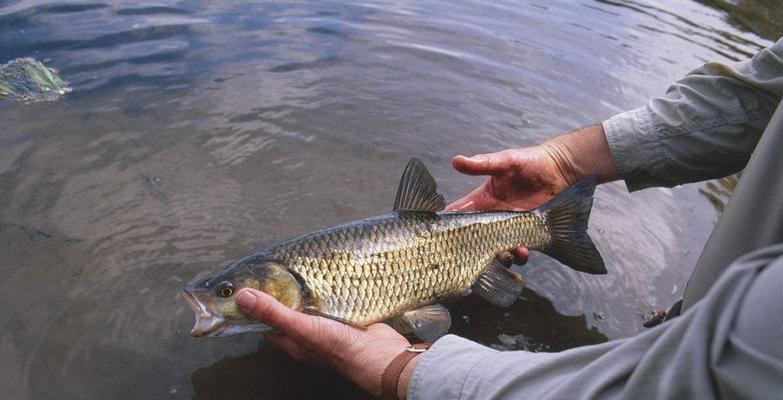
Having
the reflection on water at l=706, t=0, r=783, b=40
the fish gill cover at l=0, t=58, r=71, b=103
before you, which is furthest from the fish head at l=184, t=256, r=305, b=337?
the reflection on water at l=706, t=0, r=783, b=40

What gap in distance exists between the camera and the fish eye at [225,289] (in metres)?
2.26

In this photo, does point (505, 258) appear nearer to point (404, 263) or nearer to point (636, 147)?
point (404, 263)

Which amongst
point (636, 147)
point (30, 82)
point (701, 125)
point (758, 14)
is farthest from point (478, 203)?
point (758, 14)

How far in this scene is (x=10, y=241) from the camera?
309 centimetres

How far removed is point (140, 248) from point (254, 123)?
1773mm

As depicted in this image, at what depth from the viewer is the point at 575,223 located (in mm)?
2879

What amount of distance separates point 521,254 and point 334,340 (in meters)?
1.32

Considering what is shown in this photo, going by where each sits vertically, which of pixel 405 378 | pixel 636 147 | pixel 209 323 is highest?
pixel 636 147

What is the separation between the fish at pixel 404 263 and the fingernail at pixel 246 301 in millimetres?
105

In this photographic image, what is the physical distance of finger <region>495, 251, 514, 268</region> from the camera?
116 inches

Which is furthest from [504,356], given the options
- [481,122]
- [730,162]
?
[481,122]

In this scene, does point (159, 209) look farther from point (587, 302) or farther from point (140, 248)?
point (587, 302)

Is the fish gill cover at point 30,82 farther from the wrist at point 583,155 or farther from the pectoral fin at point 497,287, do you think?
the wrist at point 583,155

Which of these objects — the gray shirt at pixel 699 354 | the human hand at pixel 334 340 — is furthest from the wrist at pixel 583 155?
the human hand at pixel 334 340
